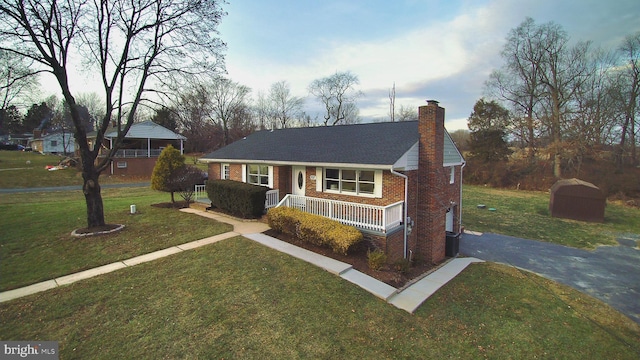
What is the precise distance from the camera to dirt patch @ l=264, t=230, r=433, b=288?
8.48 m

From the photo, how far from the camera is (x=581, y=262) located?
38.5 ft

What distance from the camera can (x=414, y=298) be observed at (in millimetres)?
7605

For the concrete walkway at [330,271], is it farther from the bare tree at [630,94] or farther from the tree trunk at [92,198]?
the bare tree at [630,94]

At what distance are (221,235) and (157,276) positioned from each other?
337cm

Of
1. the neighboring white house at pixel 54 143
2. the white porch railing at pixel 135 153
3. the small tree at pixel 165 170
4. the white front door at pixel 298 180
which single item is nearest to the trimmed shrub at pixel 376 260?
the white front door at pixel 298 180

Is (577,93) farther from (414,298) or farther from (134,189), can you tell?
(134,189)

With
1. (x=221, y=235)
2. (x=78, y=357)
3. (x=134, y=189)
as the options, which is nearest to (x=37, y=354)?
(x=78, y=357)

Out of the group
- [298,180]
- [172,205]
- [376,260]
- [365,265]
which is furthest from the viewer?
[172,205]

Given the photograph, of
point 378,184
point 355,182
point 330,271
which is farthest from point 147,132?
point 330,271

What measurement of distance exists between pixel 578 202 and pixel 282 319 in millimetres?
21425

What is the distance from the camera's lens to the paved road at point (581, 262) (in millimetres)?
9117

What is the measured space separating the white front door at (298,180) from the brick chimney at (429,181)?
16.1 ft

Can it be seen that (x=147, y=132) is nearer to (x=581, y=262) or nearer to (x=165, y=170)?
(x=165, y=170)

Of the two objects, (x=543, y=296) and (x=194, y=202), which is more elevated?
(x=194, y=202)
